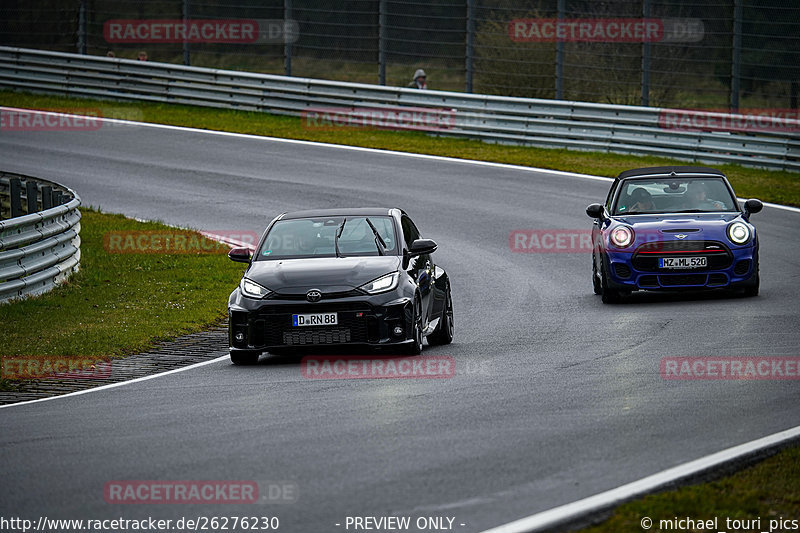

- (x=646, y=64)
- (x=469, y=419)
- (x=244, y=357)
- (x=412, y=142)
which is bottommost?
(x=244, y=357)

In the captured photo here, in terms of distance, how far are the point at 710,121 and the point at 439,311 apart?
14588mm

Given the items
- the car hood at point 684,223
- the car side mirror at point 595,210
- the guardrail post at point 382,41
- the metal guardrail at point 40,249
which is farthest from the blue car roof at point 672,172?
the guardrail post at point 382,41

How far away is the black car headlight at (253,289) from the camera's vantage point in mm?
11498

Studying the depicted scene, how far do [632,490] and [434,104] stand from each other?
2305 cm

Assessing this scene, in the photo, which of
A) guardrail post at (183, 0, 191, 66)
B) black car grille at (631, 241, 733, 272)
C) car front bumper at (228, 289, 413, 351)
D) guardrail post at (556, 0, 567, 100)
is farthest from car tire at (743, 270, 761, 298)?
→ guardrail post at (183, 0, 191, 66)

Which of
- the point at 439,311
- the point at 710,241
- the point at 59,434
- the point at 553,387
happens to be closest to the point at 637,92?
the point at 710,241

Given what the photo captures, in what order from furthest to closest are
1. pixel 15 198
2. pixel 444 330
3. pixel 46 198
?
1. pixel 15 198
2. pixel 46 198
3. pixel 444 330

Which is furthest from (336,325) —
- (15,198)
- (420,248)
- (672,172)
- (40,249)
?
(15,198)

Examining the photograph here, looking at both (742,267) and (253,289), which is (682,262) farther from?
(253,289)

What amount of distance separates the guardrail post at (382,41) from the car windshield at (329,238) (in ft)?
59.5

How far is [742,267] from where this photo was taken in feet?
48.4

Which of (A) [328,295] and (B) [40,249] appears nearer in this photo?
(A) [328,295]

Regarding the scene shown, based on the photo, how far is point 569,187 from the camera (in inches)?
957

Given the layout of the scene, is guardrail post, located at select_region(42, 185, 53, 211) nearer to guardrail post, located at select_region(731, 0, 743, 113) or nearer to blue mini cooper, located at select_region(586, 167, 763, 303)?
blue mini cooper, located at select_region(586, 167, 763, 303)
